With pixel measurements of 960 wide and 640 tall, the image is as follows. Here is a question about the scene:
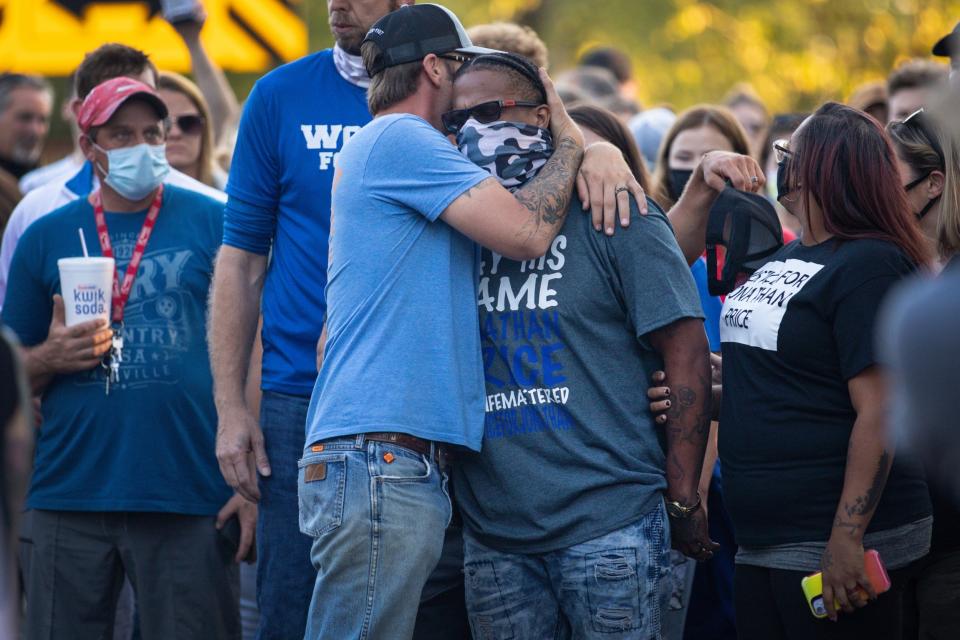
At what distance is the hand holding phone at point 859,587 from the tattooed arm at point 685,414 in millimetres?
315

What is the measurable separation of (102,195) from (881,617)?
3223 mm

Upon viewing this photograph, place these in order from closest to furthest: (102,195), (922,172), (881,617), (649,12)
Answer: (881,617) → (922,172) → (102,195) → (649,12)

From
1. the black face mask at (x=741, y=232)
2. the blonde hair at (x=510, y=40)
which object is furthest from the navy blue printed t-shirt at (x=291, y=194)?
the blonde hair at (x=510, y=40)

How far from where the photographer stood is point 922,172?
4.24 meters

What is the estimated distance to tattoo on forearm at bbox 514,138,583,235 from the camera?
11.2ft

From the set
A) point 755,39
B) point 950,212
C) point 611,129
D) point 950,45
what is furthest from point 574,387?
point 755,39

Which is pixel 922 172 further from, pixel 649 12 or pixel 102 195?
pixel 649 12

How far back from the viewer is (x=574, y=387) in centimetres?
348

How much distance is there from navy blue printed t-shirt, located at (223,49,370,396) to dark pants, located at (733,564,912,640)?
154cm

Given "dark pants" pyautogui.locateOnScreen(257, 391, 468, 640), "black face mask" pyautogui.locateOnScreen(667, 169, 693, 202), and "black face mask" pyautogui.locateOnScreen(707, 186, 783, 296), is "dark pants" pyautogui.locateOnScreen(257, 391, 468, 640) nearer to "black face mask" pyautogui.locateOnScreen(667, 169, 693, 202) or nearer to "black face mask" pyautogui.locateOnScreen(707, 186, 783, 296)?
"black face mask" pyautogui.locateOnScreen(707, 186, 783, 296)

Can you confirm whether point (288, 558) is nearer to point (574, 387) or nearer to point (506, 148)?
point (574, 387)

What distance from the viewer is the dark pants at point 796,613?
3588 millimetres

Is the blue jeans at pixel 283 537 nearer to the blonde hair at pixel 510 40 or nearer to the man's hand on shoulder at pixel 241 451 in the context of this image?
the man's hand on shoulder at pixel 241 451

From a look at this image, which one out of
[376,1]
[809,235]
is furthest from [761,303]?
[376,1]
